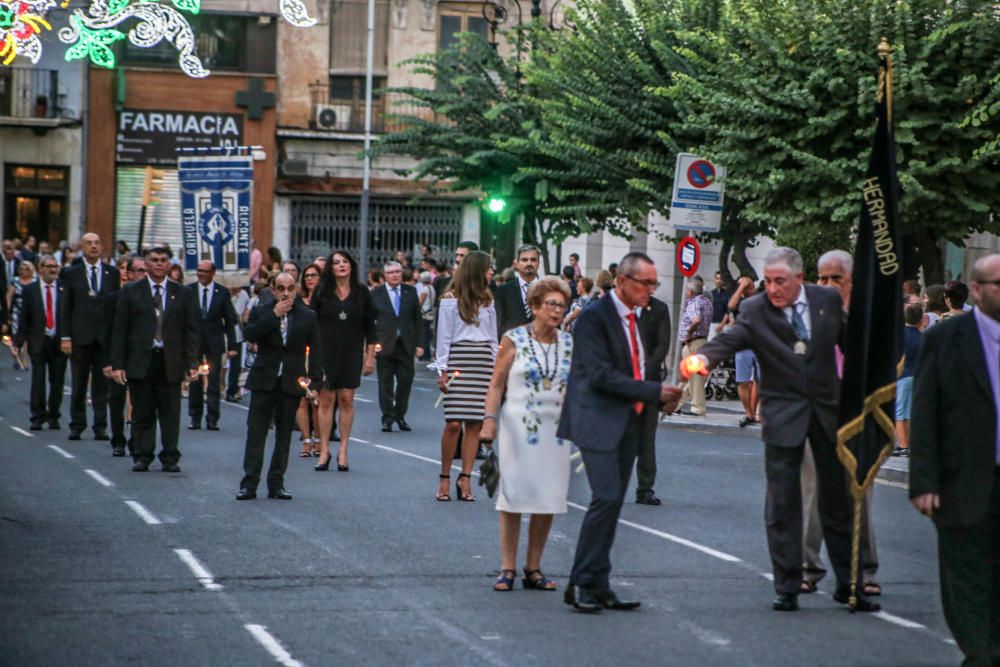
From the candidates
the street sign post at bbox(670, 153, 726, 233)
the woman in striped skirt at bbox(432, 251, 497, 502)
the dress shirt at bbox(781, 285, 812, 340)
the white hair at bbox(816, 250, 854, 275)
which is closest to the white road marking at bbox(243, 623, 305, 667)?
the dress shirt at bbox(781, 285, 812, 340)

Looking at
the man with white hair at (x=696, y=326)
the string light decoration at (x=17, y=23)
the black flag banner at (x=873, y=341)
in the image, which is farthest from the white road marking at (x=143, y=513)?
the man with white hair at (x=696, y=326)

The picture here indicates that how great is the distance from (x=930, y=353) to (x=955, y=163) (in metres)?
14.0

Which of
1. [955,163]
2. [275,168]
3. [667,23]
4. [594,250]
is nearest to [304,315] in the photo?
[955,163]

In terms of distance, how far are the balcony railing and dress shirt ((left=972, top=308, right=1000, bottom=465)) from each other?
38.7 meters

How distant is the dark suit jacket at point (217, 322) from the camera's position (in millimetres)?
20625

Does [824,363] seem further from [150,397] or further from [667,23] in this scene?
[667,23]

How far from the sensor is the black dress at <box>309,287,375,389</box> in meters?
16.3

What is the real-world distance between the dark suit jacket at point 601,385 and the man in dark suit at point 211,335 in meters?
11.6

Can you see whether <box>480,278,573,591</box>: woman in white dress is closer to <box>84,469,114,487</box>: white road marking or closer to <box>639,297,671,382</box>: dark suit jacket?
<box>639,297,671,382</box>: dark suit jacket

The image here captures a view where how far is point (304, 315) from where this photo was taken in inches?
573

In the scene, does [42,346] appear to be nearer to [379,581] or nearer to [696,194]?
[696,194]

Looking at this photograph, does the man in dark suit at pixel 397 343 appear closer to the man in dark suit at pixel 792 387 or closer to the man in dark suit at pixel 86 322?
the man in dark suit at pixel 86 322

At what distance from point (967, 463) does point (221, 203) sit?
22174 millimetres

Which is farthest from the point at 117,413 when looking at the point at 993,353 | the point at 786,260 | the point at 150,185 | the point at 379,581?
the point at 150,185
